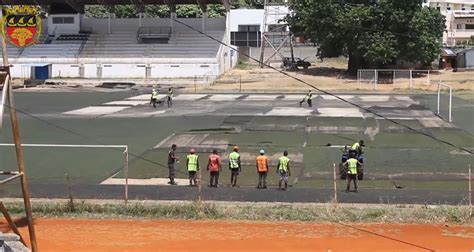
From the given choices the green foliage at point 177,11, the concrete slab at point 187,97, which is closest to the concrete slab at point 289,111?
the concrete slab at point 187,97

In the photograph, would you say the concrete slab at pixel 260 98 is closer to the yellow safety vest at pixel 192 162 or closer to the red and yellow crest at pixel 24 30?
the yellow safety vest at pixel 192 162

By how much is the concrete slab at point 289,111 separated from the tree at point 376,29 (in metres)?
25.8

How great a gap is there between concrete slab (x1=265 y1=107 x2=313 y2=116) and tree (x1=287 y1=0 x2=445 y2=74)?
25.8 meters

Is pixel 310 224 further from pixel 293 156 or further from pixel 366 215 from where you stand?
pixel 293 156

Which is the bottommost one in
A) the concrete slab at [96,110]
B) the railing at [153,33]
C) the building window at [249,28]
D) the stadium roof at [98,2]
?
the concrete slab at [96,110]

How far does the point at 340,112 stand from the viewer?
41.6 meters

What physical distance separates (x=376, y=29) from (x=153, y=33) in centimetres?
2854

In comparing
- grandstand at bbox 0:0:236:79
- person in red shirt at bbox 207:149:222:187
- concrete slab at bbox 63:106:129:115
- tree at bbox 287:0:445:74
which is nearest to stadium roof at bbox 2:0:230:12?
grandstand at bbox 0:0:236:79

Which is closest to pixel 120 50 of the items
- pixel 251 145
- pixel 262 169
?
pixel 251 145

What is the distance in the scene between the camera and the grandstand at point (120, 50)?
73.2 meters

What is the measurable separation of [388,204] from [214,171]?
20.0 feet

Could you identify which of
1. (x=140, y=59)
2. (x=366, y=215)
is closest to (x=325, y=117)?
(x=366, y=215)

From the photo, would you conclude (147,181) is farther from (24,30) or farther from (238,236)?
(24,30)

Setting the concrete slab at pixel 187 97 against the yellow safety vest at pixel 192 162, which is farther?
the concrete slab at pixel 187 97
